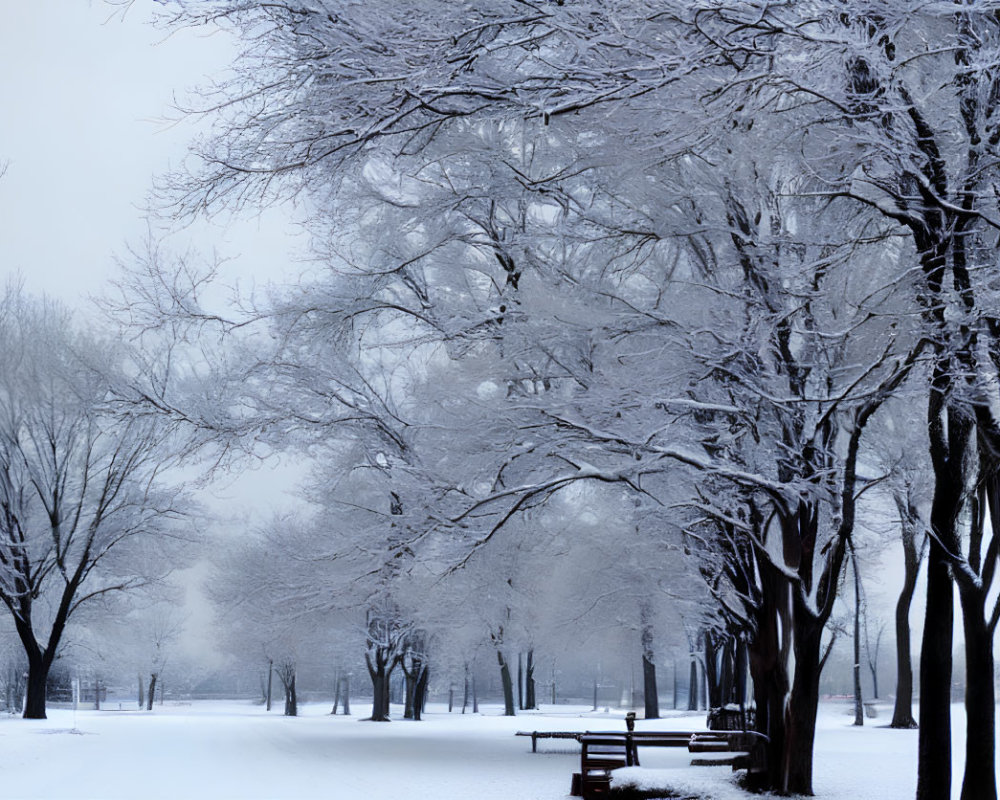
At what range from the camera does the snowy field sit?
14.7m

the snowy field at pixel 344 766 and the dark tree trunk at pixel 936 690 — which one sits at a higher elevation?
the dark tree trunk at pixel 936 690

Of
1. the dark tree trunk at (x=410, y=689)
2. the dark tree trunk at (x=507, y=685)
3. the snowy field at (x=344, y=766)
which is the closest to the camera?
the snowy field at (x=344, y=766)

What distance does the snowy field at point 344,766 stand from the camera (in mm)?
14719

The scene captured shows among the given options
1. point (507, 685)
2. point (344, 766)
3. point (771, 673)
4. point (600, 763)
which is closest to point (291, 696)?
point (507, 685)

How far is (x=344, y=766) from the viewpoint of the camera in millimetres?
19609

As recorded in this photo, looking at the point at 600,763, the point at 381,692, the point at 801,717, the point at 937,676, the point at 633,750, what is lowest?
the point at 381,692

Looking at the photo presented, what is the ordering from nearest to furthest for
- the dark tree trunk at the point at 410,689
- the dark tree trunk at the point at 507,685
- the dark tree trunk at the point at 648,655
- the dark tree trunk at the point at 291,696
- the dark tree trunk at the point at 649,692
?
1. the dark tree trunk at the point at 648,655
2. the dark tree trunk at the point at 507,685
3. the dark tree trunk at the point at 649,692
4. the dark tree trunk at the point at 410,689
5. the dark tree trunk at the point at 291,696

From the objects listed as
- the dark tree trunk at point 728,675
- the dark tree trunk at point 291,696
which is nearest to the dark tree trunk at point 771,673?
the dark tree trunk at point 728,675

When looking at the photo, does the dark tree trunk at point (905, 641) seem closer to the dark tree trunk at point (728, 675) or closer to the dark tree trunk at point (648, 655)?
the dark tree trunk at point (728, 675)

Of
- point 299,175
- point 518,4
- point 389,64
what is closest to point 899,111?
point 518,4

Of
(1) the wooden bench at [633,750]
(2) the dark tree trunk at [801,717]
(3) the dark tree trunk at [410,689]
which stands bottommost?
(3) the dark tree trunk at [410,689]

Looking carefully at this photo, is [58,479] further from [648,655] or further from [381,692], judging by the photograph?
[648,655]

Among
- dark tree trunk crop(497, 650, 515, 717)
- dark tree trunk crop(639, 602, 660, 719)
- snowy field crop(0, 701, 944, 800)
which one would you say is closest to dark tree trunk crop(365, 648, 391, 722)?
dark tree trunk crop(497, 650, 515, 717)

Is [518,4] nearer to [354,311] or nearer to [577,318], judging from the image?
[577,318]
